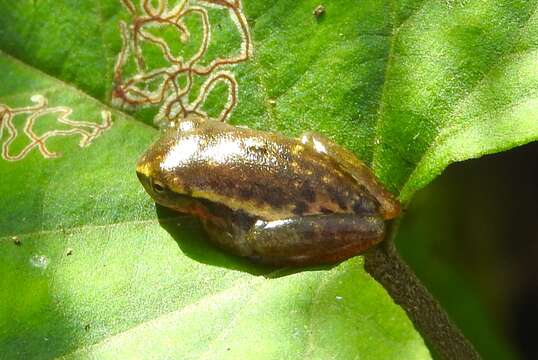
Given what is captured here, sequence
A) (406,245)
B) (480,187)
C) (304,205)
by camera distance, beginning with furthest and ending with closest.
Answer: (480,187) < (406,245) < (304,205)

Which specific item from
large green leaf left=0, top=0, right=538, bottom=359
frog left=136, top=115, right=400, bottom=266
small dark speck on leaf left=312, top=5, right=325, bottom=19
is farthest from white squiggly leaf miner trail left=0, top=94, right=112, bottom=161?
small dark speck on leaf left=312, top=5, right=325, bottom=19

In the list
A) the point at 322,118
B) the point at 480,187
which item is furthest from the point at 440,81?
the point at 480,187

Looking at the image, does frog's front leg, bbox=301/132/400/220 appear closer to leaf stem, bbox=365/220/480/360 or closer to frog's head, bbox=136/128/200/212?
leaf stem, bbox=365/220/480/360

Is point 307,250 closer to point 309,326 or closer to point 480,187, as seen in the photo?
point 309,326

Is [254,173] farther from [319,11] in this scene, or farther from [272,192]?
[319,11]

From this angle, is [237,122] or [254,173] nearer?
[254,173]

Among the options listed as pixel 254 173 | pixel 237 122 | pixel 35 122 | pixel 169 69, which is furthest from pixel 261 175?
pixel 35 122
